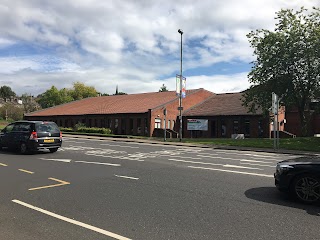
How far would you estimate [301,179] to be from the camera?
6152 millimetres

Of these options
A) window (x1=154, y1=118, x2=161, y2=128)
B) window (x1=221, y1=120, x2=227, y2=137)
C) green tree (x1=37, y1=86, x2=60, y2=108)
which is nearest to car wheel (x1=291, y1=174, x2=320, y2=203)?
window (x1=154, y1=118, x2=161, y2=128)

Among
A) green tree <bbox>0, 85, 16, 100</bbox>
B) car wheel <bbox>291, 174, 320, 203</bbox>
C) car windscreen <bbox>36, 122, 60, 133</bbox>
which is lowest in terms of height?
car wheel <bbox>291, 174, 320, 203</bbox>

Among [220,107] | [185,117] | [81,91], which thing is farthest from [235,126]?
[81,91]

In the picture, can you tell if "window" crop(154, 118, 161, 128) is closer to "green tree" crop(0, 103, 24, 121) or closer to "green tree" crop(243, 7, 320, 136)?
"green tree" crop(243, 7, 320, 136)

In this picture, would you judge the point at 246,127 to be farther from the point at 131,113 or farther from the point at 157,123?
the point at 131,113

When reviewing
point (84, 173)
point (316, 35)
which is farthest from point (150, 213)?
point (316, 35)

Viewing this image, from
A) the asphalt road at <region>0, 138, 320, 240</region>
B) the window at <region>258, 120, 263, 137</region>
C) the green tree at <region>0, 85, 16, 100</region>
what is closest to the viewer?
the asphalt road at <region>0, 138, 320, 240</region>

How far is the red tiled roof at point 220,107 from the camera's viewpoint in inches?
1524

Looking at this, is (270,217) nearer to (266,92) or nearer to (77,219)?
(77,219)

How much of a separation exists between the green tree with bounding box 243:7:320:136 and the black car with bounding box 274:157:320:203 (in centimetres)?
2303

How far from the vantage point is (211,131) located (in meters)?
39.7

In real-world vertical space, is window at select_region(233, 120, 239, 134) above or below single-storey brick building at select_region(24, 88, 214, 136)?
below

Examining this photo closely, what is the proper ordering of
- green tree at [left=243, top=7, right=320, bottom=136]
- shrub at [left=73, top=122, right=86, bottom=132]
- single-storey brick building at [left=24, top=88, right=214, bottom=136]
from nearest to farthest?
green tree at [left=243, top=7, right=320, bottom=136]
single-storey brick building at [left=24, top=88, right=214, bottom=136]
shrub at [left=73, top=122, right=86, bottom=132]

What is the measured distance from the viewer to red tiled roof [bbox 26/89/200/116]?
42.2 m
